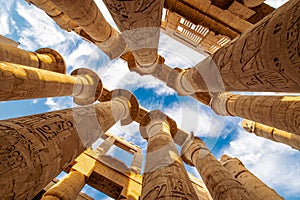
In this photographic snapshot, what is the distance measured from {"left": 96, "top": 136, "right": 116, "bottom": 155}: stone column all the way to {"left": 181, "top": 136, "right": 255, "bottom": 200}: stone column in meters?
5.88

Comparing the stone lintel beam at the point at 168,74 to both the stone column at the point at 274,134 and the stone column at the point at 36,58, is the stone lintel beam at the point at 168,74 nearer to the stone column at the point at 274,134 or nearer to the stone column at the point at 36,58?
the stone column at the point at 274,134

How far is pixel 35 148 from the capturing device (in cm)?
281

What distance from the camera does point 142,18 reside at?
14.0 ft

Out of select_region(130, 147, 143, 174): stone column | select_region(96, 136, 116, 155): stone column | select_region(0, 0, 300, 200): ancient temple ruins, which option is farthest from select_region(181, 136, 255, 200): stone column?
select_region(96, 136, 116, 155): stone column

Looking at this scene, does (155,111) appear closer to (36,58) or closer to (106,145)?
(106,145)

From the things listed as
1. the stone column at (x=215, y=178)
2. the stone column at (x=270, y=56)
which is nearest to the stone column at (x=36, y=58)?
the stone column at (x=270, y=56)

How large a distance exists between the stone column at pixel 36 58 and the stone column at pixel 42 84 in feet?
3.13

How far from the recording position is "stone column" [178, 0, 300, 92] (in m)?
2.27

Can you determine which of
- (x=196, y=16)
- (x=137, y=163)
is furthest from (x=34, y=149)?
(x=137, y=163)

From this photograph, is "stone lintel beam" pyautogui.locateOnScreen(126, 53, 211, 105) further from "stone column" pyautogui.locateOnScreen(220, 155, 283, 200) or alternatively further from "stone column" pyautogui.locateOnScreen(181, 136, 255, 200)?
"stone column" pyautogui.locateOnScreen(220, 155, 283, 200)

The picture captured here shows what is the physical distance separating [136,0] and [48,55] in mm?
6326

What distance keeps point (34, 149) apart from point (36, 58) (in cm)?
592

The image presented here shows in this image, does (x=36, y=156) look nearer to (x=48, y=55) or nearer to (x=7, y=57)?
(x=7, y=57)

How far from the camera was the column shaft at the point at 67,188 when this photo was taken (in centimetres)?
640
